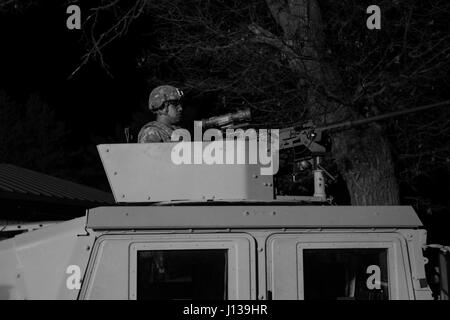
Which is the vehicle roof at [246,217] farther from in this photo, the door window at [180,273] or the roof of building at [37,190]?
the roof of building at [37,190]

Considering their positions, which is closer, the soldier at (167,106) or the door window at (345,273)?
the door window at (345,273)

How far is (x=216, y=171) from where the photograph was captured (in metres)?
4.75

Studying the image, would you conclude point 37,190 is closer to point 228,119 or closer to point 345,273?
point 228,119

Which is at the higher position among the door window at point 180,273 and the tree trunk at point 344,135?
the tree trunk at point 344,135

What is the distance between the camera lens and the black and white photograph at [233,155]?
4172 millimetres

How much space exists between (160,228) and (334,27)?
6.03 m

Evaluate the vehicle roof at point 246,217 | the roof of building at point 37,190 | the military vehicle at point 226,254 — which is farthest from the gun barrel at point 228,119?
the roof of building at point 37,190

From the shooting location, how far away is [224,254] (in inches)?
166

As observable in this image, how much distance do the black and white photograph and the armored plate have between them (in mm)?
10

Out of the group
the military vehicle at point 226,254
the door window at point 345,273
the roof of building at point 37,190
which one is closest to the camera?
the military vehicle at point 226,254

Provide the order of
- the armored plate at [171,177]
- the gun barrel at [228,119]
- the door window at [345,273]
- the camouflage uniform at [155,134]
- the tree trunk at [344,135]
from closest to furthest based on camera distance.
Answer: the door window at [345,273] < the armored plate at [171,177] < the camouflage uniform at [155,134] < the gun barrel at [228,119] < the tree trunk at [344,135]

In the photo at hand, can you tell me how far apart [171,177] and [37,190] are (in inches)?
210

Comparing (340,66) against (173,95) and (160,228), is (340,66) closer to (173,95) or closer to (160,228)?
(173,95)
